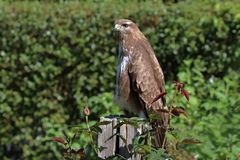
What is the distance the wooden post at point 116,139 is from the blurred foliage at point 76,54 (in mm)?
4131

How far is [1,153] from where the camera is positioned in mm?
8961

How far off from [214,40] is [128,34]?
2.73 meters

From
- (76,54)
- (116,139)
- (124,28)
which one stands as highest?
(124,28)

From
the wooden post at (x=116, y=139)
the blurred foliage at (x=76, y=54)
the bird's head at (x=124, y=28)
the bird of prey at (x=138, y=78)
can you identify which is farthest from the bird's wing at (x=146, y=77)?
the blurred foliage at (x=76, y=54)

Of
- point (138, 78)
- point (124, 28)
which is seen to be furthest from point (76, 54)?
point (138, 78)

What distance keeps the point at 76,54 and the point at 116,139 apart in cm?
475

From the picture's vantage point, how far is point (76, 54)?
855 cm

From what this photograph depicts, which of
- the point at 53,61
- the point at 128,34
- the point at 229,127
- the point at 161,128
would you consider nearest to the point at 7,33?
the point at 53,61

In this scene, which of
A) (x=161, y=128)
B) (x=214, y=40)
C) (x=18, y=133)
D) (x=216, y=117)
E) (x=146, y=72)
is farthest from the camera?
(x=18, y=133)

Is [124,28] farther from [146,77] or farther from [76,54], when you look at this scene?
[76,54]

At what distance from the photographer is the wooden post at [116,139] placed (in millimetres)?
3791

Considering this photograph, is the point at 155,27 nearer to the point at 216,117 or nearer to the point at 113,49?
the point at 113,49

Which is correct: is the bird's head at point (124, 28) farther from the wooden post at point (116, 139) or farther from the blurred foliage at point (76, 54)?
the blurred foliage at point (76, 54)

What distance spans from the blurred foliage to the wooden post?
413 centimetres
